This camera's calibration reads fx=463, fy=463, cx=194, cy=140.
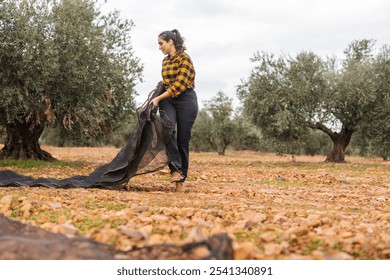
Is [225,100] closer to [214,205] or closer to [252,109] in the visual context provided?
[252,109]

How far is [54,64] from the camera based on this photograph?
56.9ft

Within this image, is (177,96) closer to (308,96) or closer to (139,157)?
(139,157)

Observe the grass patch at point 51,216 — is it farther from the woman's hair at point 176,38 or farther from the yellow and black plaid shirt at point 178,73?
the woman's hair at point 176,38

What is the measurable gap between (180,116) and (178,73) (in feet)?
2.84

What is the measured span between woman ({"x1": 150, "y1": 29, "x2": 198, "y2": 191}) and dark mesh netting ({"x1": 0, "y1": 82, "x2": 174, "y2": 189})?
0.65ft

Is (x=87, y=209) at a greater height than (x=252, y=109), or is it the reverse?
(x=252, y=109)

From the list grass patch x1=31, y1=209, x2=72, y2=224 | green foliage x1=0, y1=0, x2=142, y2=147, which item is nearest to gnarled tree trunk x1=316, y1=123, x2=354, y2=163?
green foliage x1=0, y1=0, x2=142, y2=147

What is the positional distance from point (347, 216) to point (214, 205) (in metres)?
2.02

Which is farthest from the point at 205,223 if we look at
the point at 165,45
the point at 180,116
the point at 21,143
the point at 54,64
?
the point at 21,143

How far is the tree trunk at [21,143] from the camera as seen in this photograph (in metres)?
22.1

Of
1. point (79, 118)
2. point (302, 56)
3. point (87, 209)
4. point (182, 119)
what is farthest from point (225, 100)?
point (87, 209)

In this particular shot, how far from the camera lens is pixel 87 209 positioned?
254 inches

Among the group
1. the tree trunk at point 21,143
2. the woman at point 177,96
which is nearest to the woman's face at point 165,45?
the woman at point 177,96

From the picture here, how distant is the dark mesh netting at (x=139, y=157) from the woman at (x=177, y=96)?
20 centimetres
